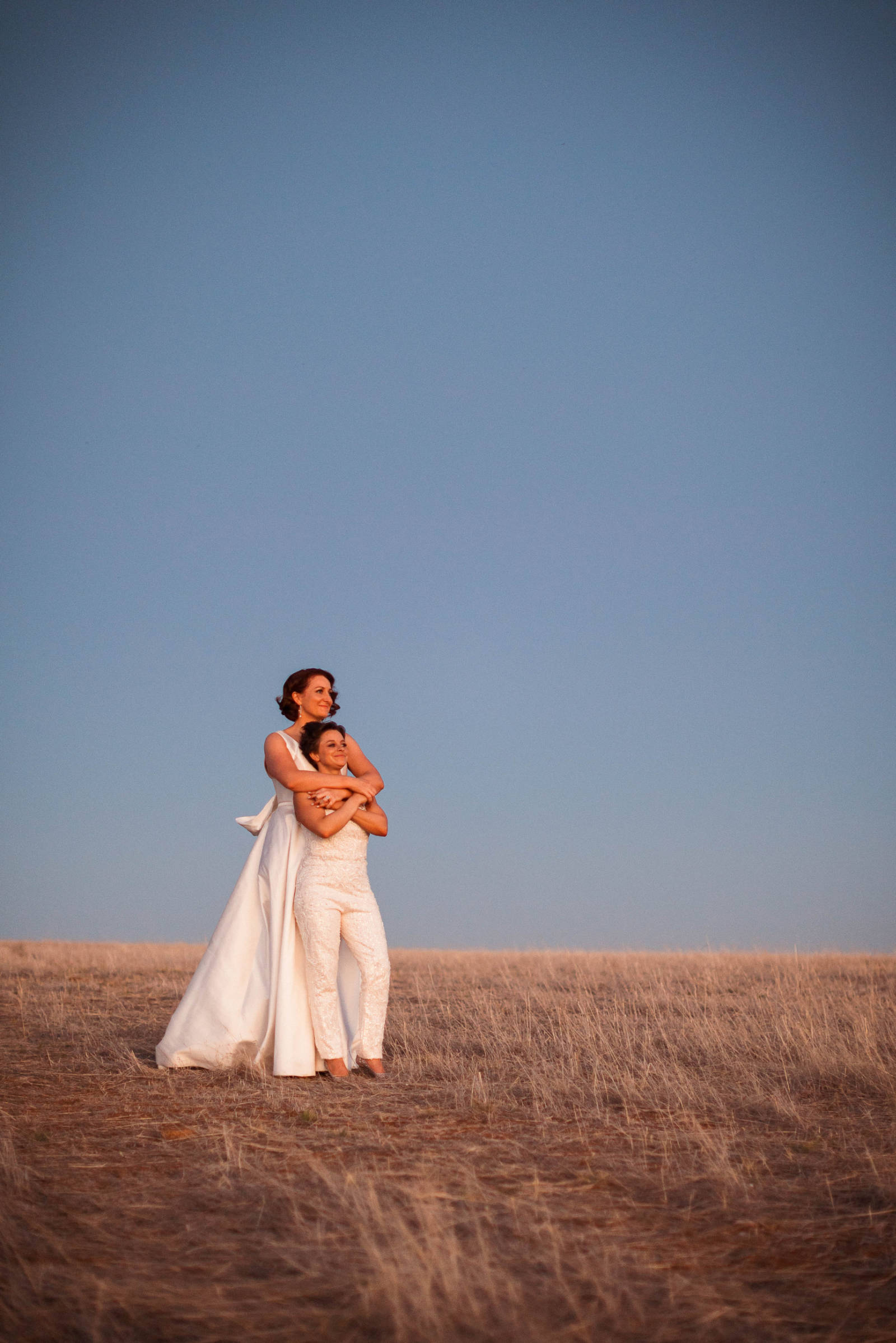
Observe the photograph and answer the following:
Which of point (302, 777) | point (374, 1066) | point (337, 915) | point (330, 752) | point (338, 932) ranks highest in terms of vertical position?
point (330, 752)

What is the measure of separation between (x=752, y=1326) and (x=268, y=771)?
5311 mm

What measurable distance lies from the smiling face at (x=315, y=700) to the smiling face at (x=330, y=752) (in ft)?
1.17

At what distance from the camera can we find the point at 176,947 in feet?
94.6

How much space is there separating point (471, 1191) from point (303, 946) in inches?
138

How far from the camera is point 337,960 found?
7059mm

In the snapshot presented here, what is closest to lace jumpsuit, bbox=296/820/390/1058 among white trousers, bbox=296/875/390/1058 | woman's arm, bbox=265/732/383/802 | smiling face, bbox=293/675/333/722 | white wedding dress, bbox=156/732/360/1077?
white trousers, bbox=296/875/390/1058

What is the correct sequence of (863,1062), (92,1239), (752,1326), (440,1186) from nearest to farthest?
(752,1326)
(92,1239)
(440,1186)
(863,1062)

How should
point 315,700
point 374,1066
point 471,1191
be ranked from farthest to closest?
Result: point 315,700, point 374,1066, point 471,1191

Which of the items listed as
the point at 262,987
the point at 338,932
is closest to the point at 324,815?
the point at 338,932

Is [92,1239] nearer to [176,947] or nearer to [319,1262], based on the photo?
[319,1262]

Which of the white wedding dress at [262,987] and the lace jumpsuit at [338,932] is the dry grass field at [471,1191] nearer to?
the white wedding dress at [262,987]

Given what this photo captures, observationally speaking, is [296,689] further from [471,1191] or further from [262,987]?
[471,1191]

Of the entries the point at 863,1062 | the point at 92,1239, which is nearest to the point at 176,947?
the point at 863,1062

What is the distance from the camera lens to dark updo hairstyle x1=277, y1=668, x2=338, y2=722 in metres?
7.80
